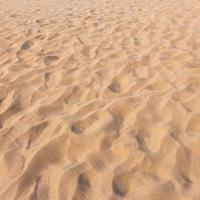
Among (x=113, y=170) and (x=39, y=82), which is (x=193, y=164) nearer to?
(x=113, y=170)

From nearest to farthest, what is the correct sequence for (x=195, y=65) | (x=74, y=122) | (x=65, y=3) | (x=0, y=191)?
(x=0, y=191) < (x=74, y=122) < (x=195, y=65) < (x=65, y=3)

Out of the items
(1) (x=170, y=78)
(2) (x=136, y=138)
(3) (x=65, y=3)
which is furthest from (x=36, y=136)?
(3) (x=65, y=3)

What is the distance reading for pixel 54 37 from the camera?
5.12 metres

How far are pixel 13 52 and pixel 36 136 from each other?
213 centimetres

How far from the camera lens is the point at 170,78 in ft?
11.3

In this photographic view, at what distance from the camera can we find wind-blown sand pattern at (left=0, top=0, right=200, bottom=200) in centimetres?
210

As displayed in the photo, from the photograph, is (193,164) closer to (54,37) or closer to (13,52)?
(13,52)

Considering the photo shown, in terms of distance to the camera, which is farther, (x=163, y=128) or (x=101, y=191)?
(x=163, y=128)

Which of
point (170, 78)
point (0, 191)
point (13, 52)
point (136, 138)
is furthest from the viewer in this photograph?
point (13, 52)

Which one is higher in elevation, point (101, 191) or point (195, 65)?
point (101, 191)

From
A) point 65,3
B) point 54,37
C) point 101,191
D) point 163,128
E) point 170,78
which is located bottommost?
point 65,3

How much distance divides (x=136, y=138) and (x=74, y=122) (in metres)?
0.53

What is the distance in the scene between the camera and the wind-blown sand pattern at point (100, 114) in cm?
210

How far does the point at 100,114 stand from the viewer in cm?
281
